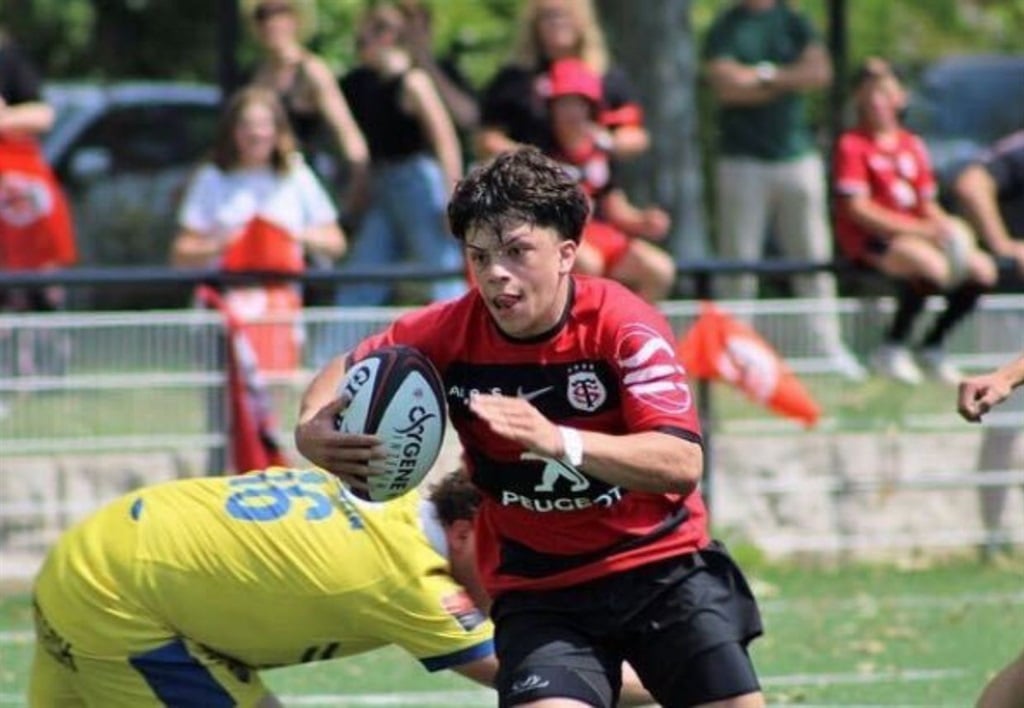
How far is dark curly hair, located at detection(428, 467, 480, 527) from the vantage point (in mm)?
6629

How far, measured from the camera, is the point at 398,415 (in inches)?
233

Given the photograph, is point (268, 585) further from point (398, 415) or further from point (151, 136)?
point (151, 136)

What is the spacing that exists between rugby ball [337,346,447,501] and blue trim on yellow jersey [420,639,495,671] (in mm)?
701

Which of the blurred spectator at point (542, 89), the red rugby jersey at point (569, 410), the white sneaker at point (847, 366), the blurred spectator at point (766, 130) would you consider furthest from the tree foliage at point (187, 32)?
the red rugby jersey at point (569, 410)

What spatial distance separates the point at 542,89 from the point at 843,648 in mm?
3056

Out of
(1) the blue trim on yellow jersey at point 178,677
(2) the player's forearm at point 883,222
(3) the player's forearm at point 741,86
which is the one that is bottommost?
(1) the blue trim on yellow jersey at point 178,677

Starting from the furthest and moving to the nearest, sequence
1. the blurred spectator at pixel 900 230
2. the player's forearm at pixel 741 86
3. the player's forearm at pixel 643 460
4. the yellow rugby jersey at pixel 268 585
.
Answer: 1. the player's forearm at pixel 741 86
2. the blurred spectator at pixel 900 230
3. the yellow rugby jersey at pixel 268 585
4. the player's forearm at pixel 643 460

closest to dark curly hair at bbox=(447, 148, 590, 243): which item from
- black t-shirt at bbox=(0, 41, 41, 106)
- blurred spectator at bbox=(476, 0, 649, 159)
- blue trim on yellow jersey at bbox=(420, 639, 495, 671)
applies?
blue trim on yellow jersey at bbox=(420, 639, 495, 671)

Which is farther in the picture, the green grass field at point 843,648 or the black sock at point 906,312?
the black sock at point 906,312

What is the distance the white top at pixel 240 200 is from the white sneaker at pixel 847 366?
2.38 m

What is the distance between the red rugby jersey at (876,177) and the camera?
11969 millimetres

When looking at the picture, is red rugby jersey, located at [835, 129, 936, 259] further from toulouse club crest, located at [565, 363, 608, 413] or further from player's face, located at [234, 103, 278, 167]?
toulouse club crest, located at [565, 363, 608, 413]

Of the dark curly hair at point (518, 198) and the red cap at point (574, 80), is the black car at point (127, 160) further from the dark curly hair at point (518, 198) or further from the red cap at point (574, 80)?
the dark curly hair at point (518, 198)

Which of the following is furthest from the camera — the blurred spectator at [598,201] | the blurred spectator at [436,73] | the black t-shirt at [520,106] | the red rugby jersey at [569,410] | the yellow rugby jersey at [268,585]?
the blurred spectator at [436,73]
